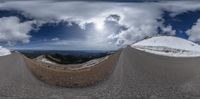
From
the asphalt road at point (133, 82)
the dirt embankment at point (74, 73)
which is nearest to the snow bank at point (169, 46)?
the asphalt road at point (133, 82)

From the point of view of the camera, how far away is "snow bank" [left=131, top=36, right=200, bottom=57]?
15.3 metres

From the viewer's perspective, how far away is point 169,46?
15.5m

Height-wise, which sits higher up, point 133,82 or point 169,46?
point 169,46

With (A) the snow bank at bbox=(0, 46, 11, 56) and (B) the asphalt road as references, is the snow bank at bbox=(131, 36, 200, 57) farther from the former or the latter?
(A) the snow bank at bbox=(0, 46, 11, 56)

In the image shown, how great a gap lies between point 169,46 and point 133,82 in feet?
3.74

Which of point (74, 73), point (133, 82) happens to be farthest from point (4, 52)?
point (133, 82)

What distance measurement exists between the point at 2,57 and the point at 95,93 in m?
2.24

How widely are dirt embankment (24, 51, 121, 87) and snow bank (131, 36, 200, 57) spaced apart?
0.64 metres

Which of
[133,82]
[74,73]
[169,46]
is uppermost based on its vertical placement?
[169,46]

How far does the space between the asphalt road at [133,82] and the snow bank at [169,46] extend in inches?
5.0

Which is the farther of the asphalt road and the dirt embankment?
the dirt embankment

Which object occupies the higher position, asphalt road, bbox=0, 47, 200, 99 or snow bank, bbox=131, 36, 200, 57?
snow bank, bbox=131, 36, 200, 57

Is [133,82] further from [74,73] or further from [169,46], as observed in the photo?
[74,73]

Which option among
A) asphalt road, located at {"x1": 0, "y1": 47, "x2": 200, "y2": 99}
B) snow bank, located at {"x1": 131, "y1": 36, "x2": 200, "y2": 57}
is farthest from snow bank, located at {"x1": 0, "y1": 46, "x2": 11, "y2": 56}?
snow bank, located at {"x1": 131, "y1": 36, "x2": 200, "y2": 57}
